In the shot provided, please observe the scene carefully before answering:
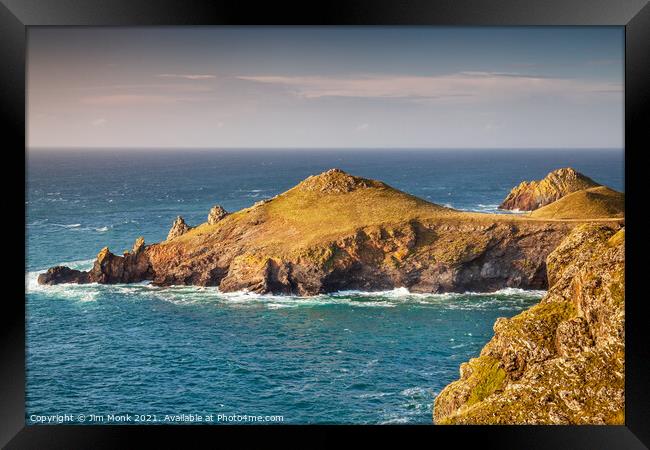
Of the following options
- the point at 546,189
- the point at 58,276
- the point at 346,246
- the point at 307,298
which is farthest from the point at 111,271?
the point at 546,189

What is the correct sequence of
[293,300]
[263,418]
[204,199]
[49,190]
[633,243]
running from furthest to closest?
[204,199] < [293,300] < [49,190] < [263,418] < [633,243]

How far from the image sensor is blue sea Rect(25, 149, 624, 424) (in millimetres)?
20625

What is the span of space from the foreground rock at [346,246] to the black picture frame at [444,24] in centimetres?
1908

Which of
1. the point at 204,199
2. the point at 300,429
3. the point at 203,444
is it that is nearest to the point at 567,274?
the point at 300,429

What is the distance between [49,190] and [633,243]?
23997 mm

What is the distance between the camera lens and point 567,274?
18.7 m

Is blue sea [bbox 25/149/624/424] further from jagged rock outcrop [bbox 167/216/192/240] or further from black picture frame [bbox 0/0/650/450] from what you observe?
black picture frame [bbox 0/0/650/450]

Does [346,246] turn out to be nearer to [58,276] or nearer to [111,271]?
[111,271]

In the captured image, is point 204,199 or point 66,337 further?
point 204,199

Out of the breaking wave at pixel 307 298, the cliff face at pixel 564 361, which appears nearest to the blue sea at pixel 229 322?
the breaking wave at pixel 307 298

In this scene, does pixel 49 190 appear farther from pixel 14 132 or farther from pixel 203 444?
pixel 203 444

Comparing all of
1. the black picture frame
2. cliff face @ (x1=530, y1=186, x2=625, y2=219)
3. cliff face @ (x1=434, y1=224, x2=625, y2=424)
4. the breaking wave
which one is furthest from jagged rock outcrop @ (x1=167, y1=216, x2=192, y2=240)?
cliff face @ (x1=434, y1=224, x2=625, y2=424)

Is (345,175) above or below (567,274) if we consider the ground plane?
above

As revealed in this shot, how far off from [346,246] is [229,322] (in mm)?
11582
